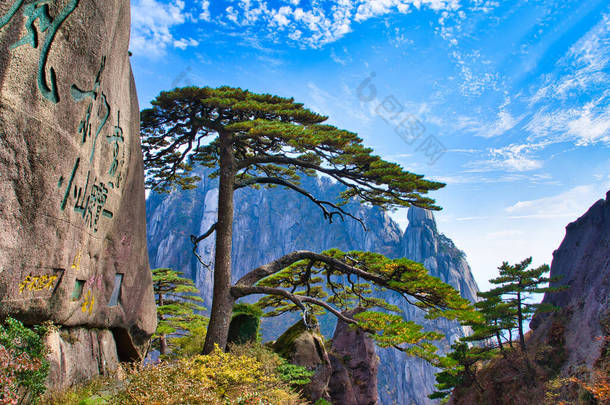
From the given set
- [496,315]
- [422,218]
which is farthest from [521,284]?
[422,218]

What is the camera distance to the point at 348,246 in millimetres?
98625

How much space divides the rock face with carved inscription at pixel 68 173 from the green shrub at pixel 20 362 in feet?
0.77

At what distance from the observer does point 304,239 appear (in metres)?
101

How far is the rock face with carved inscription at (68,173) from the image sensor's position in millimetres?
3184

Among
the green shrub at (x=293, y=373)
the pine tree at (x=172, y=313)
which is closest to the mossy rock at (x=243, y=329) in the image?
the green shrub at (x=293, y=373)

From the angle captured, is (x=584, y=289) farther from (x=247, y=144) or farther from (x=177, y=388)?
(x=177, y=388)

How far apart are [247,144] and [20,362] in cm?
781

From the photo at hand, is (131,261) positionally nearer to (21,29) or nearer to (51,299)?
(51,299)

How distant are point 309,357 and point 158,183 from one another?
7648 mm

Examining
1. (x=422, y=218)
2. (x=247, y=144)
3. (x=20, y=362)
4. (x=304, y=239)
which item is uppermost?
(x=422, y=218)

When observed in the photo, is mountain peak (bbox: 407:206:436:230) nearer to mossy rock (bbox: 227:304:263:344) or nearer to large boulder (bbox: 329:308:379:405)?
large boulder (bbox: 329:308:379:405)

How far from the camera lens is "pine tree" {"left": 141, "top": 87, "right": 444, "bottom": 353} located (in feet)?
26.6

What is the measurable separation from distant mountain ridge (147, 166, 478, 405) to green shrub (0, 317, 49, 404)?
213 feet

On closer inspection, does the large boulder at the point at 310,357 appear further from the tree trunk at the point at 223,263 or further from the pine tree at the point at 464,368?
the pine tree at the point at 464,368
